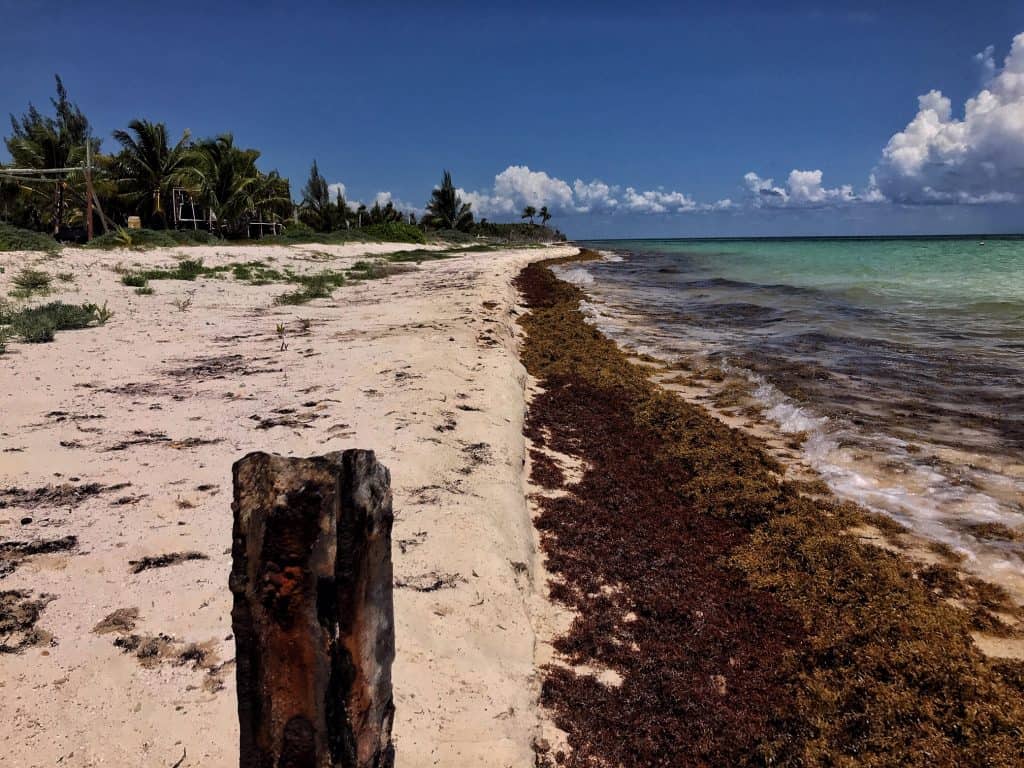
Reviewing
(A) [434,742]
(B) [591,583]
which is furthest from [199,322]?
(A) [434,742]

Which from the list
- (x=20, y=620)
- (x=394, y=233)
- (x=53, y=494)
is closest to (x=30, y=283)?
(x=53, y=494)

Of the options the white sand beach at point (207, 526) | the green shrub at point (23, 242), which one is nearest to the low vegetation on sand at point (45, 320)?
the white sand beach at point (207, 526)

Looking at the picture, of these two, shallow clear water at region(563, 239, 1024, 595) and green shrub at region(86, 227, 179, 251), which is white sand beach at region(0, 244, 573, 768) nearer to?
shallow clear water at region(563, 239, 1024, 595)

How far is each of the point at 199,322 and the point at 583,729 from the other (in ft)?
33.2

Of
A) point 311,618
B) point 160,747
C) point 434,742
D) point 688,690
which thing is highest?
point 311,618

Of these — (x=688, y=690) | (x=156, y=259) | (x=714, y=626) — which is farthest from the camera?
(x=156, y=259)

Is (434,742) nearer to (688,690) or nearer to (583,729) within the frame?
(583,729)

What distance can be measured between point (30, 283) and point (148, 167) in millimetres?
23276

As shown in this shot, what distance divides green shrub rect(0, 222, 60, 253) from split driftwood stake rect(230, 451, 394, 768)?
21453 mm

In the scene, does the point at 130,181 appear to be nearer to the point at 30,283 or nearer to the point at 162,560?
the point at 30,283

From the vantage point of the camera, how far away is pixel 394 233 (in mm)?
48031

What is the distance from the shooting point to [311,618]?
4.41 feet

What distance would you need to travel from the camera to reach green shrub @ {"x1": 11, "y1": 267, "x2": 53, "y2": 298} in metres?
11.5

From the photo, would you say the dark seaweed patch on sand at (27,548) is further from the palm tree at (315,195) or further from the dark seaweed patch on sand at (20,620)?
the palm tree at (315,195)
